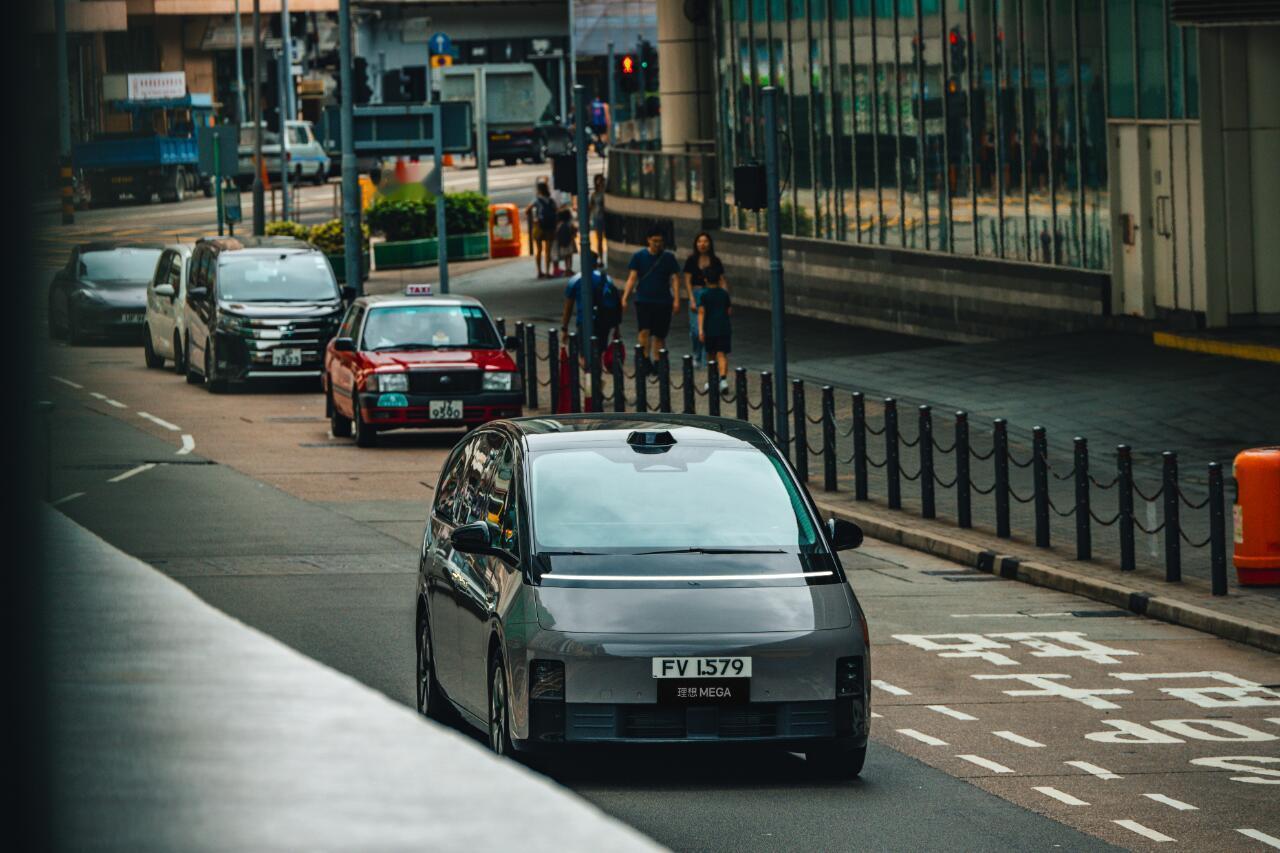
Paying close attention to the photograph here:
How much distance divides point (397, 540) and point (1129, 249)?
1292 centimetres

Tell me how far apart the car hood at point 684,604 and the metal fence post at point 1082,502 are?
7.28 m

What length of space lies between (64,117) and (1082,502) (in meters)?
14.9

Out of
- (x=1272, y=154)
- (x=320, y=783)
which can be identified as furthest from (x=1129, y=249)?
(x=320, y=783)

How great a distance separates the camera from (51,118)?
1.65m

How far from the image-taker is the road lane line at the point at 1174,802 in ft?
29.2

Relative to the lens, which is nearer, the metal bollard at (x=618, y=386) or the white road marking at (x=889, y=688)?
the white road marking at (x=889, y=688)

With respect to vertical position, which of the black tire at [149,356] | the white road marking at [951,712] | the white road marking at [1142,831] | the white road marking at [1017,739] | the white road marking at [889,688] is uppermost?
the black tire at [149,356]

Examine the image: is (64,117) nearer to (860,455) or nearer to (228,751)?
(228,751)

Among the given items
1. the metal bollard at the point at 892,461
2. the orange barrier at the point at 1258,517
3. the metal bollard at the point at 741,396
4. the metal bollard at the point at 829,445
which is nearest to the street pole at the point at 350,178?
the metal bollard at the point at 741,396

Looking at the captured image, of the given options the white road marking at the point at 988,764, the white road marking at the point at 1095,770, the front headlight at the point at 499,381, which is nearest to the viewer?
the white road marking at the point at 1095,770

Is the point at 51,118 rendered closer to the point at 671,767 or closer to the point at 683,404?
the point at 671,767

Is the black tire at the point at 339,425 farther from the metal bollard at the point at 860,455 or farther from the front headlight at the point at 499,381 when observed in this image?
the metal bollard at the point at 860,455

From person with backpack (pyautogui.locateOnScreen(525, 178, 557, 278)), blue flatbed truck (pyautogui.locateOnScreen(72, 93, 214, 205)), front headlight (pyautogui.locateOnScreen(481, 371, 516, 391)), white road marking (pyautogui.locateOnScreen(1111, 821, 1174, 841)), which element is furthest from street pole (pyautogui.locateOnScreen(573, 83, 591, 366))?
blue flatbed truck (pyautogui.locateOnScreen(72, 93, 214, 205))

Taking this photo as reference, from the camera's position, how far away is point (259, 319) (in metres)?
29.3
